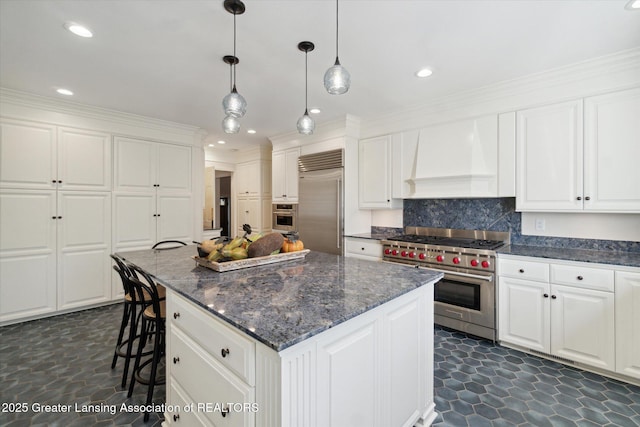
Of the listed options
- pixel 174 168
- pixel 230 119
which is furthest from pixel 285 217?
pixel 230 119

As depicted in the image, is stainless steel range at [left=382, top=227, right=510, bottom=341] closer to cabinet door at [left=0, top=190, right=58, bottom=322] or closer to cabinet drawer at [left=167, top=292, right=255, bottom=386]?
cabinet drawer at [left=167, top=292, right=255, bottom=386]

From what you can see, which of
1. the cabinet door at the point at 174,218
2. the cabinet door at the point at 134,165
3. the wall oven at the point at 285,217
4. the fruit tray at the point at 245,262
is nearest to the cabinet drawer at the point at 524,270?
the fruit tray at the point at 245,262

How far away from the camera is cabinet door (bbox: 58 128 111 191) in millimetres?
3441

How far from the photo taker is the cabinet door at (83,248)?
345 cm

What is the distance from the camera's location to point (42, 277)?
332 centimetres

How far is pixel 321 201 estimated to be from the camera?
411 cm

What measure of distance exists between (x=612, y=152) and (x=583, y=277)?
3.32 feet

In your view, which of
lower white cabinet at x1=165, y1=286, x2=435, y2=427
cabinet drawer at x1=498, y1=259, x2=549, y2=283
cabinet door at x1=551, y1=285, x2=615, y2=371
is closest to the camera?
lower white cabinet at x1=165, y1=286, x2=435, y2=427

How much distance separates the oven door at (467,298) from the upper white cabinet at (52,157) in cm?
418

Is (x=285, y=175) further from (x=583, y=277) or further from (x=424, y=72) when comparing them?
(x=583, y=277)

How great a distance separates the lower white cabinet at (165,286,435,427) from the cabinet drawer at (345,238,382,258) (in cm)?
187

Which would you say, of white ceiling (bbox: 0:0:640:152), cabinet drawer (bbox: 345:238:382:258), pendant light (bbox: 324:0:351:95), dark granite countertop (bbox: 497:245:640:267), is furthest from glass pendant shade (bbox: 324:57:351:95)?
cabinet drawer (bbox: 345:238:382:258)

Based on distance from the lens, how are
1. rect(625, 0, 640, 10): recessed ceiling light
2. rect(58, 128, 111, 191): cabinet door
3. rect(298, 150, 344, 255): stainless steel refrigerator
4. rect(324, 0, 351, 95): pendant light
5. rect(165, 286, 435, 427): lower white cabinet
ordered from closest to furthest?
rect(165, 286, 435, 427): lower white cabinet < rect(324, 0, 351, 95): pendant light < rect(625, 0, 640, 10): recessed ceiling light < rect(58, 128, 111, 191): cabinet door < rect(298, 150, 344, 255): stainless steel refrigerator

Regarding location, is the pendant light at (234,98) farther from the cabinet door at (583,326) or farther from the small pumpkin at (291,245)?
the cabinet door at (583,326)
